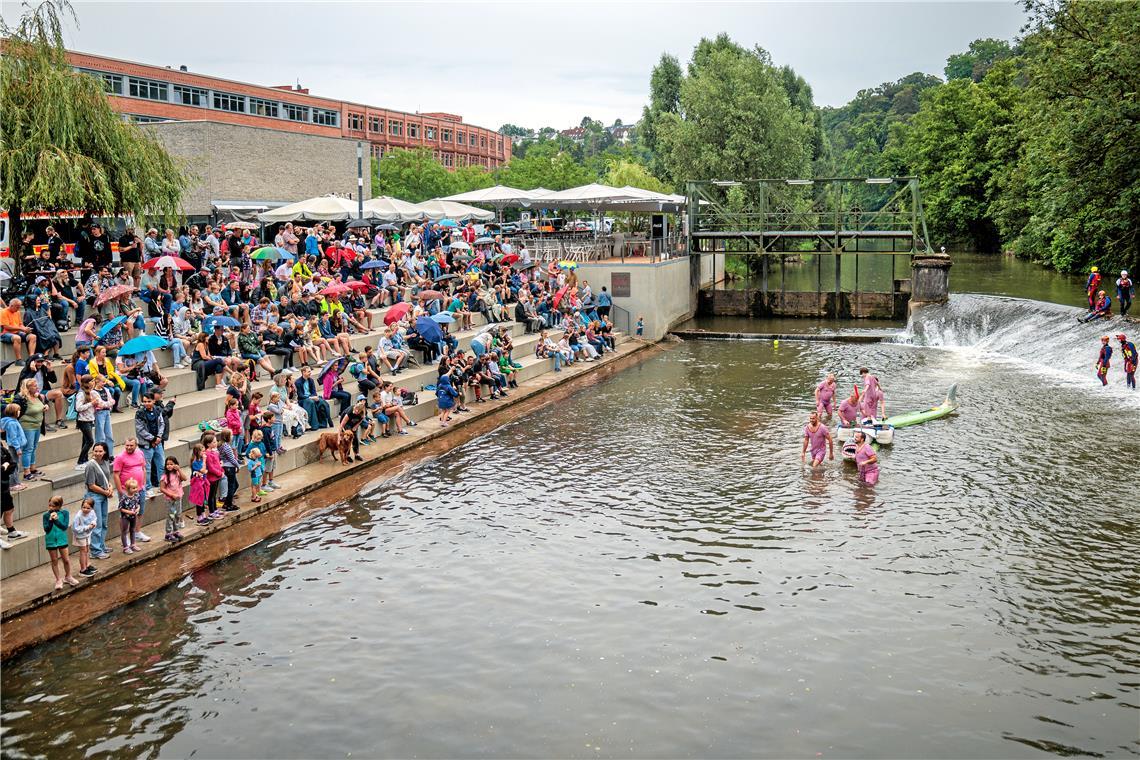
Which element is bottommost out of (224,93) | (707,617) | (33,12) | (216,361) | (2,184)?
(707,617)

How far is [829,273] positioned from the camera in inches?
3110

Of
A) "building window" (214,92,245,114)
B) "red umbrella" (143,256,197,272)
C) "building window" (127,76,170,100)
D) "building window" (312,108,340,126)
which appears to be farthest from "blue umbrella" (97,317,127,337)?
"building window" (312,108,340,126)

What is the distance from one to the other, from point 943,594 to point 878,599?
38.2 inches

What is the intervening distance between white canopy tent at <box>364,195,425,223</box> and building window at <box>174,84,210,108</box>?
3881 centimetres

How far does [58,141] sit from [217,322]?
229 inches

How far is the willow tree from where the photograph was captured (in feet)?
73.5

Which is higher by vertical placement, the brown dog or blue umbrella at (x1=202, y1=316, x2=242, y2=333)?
blue umbrella at (x1=202, y1=316, x2=242, y2=333)

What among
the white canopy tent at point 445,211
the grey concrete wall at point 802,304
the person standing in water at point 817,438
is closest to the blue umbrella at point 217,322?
the person standing in water at point 817,438

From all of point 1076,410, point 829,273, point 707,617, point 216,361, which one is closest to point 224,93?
point 829,273

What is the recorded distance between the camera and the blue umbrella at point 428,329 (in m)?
27.5

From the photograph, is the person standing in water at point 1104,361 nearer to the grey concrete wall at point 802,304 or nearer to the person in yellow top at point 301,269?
the grey concrete wall at point 802,304

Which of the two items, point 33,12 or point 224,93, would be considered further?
point 224,93

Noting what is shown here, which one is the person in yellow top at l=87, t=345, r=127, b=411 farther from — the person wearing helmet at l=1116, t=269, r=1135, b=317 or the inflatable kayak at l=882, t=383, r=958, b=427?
the person wearing helmet at l=1116, t=269, r=1135, b=317

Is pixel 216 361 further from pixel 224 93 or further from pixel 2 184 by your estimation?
pixel 224 93
